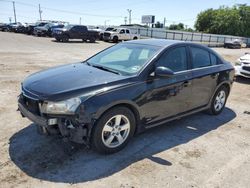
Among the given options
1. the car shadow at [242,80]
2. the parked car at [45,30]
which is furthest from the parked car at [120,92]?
the parked car at [45,30]

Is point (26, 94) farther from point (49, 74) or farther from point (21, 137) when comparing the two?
point (21, 137)

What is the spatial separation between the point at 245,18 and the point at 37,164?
240 feet

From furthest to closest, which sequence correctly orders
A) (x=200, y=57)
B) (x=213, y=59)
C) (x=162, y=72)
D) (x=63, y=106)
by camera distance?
(x=213, y=59), (x=200, y=57), (x=162, y=72), (x=63, y=106)

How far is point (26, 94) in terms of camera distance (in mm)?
3896

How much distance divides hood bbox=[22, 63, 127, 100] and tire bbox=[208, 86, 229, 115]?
268 centimetres

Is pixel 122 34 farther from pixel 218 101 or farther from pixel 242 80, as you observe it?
pixel 218 101

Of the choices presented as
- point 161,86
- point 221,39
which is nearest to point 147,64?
point 161,86

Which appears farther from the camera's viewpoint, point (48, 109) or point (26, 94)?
point (26, 94)

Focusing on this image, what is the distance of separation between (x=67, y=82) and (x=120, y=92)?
0.76m

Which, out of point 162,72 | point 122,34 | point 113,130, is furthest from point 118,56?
point 122,34

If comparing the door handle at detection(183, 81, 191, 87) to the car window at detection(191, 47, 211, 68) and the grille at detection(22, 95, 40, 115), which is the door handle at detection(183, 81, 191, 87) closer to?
the car window at detection(191, 47, 211, 68)

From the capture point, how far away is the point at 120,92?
12.6 feet

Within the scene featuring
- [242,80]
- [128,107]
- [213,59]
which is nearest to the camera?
[128,107]

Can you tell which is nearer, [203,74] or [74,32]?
[203,74]
